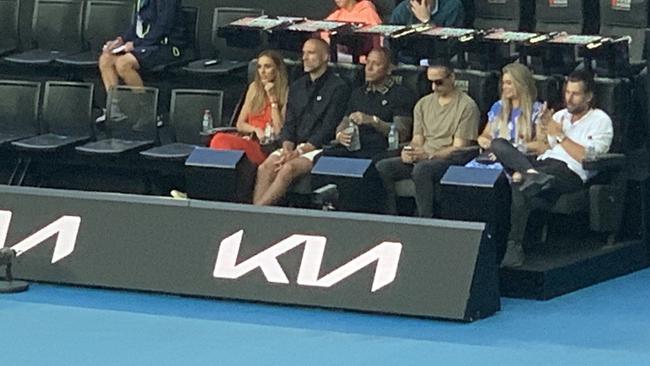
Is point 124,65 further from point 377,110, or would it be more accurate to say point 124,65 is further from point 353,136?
point 353,136

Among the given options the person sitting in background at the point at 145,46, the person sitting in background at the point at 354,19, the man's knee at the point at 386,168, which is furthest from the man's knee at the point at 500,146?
the person sitting in background at the point at 145,46

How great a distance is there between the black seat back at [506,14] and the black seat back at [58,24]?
337cm

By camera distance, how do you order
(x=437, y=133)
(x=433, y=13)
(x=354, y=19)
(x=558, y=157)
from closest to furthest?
1. (x=558, y=157)
2. (x=437, y=133)
3. (x=433, y=13)
4. (x=354, y=19)

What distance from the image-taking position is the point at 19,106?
1358 centimetres

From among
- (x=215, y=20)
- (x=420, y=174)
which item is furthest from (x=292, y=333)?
(x=215, y=20)

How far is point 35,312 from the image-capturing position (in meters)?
10.0

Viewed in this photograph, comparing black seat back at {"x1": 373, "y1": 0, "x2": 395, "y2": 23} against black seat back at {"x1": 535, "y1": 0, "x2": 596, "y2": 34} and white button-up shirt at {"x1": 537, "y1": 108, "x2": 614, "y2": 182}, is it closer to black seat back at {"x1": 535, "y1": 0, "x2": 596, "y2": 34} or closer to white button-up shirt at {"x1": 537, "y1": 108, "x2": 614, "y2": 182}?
black seat back at {"x1": 535, "y1": 0, "x2": 596, "y2": 34}

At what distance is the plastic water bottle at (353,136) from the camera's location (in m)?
11.3

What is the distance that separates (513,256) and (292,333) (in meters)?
1.71

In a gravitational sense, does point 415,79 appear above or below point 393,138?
above

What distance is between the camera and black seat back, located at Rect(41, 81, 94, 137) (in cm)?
1337

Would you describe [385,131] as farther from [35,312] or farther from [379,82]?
[35,312]

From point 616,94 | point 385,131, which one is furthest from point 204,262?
point 616,94

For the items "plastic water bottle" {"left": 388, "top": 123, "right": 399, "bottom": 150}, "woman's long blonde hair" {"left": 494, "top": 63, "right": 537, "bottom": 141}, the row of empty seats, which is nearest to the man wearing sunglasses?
"plastic water bottle" {"left": 388, "top": 123, "right": 399, "bottom": 150}
